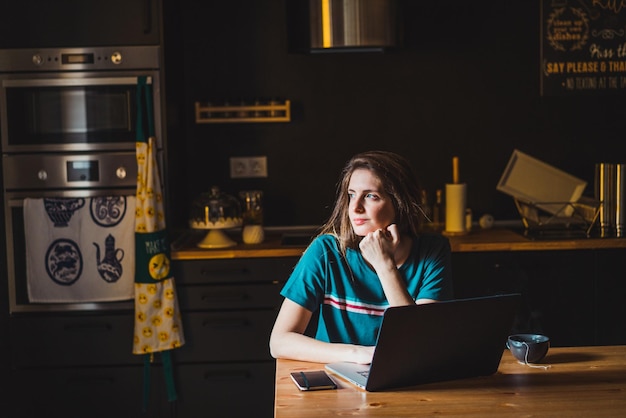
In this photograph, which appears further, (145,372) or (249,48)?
(249,48)

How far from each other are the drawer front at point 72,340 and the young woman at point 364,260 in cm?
151

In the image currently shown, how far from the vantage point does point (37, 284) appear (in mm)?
3771

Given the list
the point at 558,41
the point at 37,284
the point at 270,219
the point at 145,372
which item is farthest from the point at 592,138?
the point at 37,284

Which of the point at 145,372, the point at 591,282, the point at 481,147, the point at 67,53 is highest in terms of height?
the point at 67,53

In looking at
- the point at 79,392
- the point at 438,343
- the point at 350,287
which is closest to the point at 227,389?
the point at 79,392

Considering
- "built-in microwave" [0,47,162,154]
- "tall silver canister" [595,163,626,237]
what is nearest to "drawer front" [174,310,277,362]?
"built-in microwave" [0,47,162,154]

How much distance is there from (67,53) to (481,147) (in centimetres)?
197

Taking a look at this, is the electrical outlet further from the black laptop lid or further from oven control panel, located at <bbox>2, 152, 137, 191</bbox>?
the black laptop lid

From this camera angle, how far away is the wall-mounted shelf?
416 centimetres

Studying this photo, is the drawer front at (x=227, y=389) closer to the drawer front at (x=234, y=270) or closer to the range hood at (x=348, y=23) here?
the drawer front at (x=234, y=270)

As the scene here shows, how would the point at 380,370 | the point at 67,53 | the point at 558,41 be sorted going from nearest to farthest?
the point at 380,370 < the point at 67,53 < the point at 558,41

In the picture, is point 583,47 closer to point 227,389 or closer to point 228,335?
point 228,335

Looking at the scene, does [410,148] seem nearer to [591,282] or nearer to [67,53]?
[591,282]

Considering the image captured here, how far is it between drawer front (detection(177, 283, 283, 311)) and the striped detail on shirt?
1.30 meters
